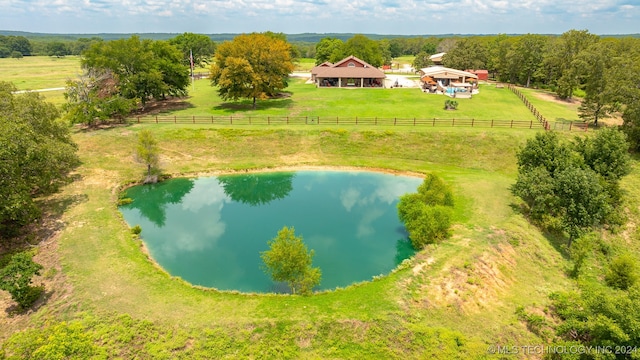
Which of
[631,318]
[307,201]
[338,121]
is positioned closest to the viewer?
[631,318]

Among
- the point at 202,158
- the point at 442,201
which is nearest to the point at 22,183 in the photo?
the point at 202,158

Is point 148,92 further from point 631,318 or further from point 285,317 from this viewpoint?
point 631,318

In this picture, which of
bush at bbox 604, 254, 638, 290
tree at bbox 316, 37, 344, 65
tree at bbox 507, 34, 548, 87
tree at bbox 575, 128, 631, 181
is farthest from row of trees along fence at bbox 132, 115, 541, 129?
tree at bbox 316, 37, 344, 65

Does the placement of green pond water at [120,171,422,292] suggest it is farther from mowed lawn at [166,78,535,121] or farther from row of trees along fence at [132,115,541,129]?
mowed lawn at [166,78,535,121]

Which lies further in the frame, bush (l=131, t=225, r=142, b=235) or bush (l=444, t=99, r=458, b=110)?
bush (l=444, t=99, r=458, b=110)

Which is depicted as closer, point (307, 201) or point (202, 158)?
point (307, 201)

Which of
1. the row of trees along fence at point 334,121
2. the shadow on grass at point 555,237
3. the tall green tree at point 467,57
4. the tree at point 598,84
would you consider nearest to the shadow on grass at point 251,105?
the row of trees along fence at point 334,121

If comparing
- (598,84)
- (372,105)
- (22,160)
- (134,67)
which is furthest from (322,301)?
(598,84)

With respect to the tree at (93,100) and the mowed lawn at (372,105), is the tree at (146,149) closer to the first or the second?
the tree at (93,100)
